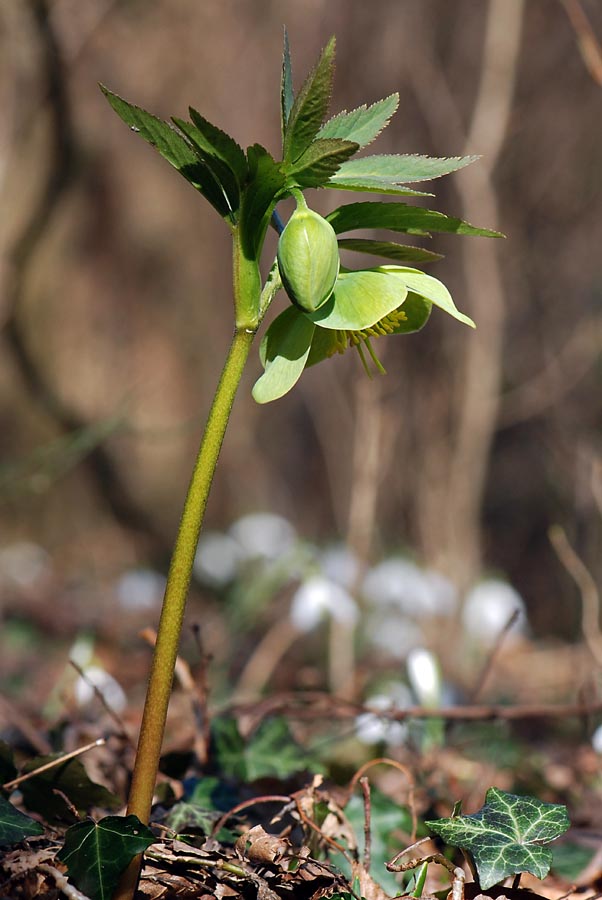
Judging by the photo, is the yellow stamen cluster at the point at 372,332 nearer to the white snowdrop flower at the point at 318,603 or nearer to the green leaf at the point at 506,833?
the green leaf at the point at 506,833

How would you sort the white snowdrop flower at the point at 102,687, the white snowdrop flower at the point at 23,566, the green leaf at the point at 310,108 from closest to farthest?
1. the green leaf at the point at 310,108
2. the white snowdrop flower at the point at 102,687
3. the white snowdrop flower at the point at 23,566

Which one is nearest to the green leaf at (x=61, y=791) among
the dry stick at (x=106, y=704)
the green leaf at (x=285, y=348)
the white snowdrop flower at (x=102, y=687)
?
the dry stick at (x=106, y=704)

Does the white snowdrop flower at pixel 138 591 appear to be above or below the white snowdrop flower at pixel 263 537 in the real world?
above

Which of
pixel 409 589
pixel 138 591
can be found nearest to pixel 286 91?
pixel 409 589

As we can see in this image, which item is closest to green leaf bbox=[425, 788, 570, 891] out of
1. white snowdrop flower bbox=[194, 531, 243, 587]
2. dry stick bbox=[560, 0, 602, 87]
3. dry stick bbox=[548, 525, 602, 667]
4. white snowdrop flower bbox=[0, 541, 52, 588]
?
dry stick bbox=[548, 525, 602, 667]

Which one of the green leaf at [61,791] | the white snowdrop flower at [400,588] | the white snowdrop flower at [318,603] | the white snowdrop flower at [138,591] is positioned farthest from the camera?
the white snowdrop flower at [138,591]

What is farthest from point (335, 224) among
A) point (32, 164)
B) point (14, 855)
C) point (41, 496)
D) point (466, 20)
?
point (41, 496)

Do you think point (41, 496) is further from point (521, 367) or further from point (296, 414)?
point (521, 367)
